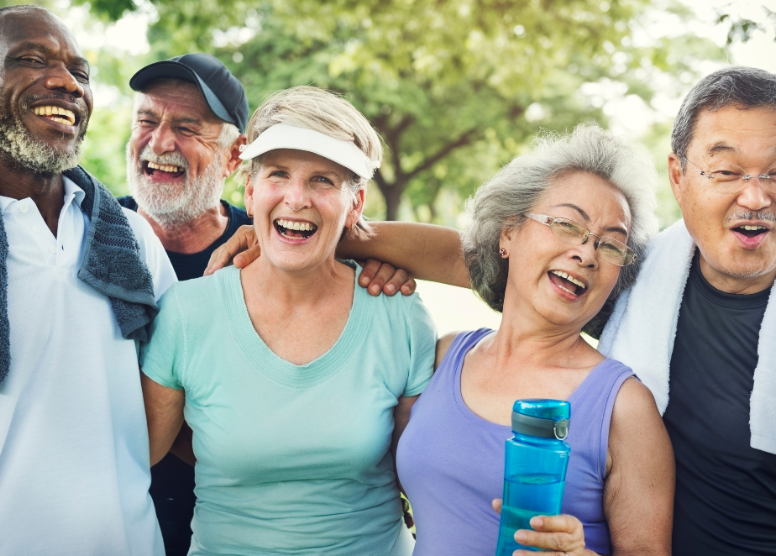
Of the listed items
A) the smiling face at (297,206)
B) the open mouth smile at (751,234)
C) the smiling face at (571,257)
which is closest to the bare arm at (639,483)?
the smiling face at (571,257)

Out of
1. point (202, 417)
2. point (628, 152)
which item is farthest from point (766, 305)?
point (202, 417)

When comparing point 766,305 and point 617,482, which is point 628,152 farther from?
point 617,482

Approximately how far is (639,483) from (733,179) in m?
0.95

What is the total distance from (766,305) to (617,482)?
775 mm

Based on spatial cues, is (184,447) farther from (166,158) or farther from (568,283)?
(568,283)

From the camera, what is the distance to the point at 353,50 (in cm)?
1021

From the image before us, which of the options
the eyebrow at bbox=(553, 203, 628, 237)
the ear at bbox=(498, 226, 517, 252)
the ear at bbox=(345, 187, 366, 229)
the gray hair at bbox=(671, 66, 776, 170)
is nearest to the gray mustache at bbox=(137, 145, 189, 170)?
the ear at bbox=(345, 187, 366, 229)

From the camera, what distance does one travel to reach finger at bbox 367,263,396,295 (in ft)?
7.99

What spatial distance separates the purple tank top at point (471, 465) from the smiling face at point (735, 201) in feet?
1.59

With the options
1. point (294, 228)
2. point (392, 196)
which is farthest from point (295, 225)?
point (392, 196)

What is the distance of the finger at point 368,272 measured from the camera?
8.11ft

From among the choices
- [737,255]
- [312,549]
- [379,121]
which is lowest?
[312,549]

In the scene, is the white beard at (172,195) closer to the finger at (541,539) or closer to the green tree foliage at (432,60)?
the green tree foliage at (432,60)

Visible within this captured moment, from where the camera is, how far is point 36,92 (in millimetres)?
2105
